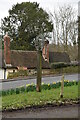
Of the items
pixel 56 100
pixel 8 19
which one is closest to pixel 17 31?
pixel 8 19

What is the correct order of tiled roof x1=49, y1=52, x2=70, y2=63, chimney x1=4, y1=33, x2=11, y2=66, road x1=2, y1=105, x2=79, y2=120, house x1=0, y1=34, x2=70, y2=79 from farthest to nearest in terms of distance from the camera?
tiled roof x1=49, y1=52, x2=70, y2=63 → chimney x1=4, y1=33, x2=11, y2=66 → house x1=0, y1=34, x2=70, y2=79 → road x1=2, y1=105, x2=79, y2=120

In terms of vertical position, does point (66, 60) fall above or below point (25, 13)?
below

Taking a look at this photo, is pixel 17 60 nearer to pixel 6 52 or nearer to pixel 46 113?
pixel 6 52

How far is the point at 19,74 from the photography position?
29.4m

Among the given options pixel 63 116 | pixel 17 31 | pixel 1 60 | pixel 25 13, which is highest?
pixel 25 13

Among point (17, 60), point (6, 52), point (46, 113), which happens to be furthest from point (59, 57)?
point (46, 113)

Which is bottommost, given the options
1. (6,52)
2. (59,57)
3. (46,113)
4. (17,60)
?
(46,113)

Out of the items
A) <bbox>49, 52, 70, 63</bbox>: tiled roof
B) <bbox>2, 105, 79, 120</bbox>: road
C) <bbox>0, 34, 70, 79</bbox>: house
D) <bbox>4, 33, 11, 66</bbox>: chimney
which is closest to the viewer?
<bbox>2, 105, 79, 120</bbox>: road

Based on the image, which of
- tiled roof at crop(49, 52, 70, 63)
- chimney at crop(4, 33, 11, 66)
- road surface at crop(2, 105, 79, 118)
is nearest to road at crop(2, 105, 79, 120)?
road surface at crop(2, 105, 79, 118)

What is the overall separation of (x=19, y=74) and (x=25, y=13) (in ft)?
45.8

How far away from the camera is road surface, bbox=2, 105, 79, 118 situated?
5840 millimetres

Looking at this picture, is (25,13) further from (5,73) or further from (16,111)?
(16,111)

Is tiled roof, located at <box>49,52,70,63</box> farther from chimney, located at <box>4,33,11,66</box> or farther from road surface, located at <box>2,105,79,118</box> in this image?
road surface, located at <box>2,105,79,118</box>

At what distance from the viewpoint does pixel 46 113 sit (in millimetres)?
6043
